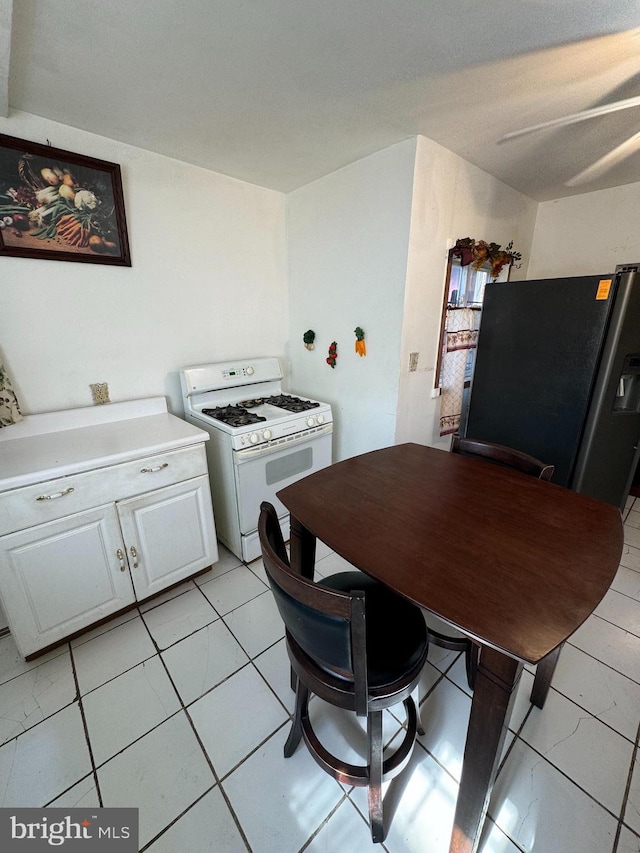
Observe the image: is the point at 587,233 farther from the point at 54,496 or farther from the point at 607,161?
the point at 54,496

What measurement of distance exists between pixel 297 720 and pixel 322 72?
2.36 m

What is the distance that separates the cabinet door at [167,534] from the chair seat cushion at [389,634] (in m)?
0.96

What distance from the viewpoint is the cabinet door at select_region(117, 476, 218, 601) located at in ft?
5.34

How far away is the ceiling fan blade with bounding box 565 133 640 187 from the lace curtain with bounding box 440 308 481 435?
1041 millimetres

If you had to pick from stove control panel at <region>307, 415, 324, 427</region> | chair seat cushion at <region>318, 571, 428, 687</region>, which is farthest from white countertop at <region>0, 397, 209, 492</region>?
chair seat cushion at <region>318, 571, 428, 687</region>

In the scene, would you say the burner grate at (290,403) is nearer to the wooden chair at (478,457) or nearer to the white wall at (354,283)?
the white wall at (354,283)

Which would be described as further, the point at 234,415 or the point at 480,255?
the point at 480,255

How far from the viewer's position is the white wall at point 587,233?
2.56 meters

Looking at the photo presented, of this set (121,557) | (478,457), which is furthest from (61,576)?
(478,457)

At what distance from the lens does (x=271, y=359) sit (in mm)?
2625

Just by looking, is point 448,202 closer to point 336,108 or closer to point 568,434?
point 336,108

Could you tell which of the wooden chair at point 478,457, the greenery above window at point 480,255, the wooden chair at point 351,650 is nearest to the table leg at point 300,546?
the wooden chair at point 351,650

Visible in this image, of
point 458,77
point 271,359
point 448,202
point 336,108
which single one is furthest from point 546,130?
point 271,359

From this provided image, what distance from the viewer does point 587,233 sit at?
274 cm
